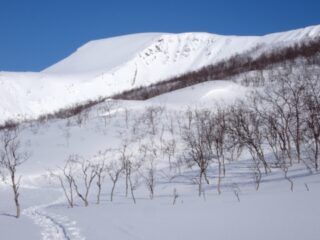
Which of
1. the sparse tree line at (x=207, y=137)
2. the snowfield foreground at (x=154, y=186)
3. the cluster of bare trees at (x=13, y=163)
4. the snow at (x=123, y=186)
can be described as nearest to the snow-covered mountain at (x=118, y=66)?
the snow at (x=123, y=186)

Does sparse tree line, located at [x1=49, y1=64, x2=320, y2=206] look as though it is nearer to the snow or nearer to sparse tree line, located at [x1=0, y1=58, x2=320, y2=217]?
sparse tree line, located at [x1=0, y1=58, x2=320, y2=217]

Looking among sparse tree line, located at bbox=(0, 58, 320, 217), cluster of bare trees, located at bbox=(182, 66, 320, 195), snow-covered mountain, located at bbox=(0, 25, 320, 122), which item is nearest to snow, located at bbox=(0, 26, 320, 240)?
snow-covered mountain, located at bbox=(0, 25, 320, 122)

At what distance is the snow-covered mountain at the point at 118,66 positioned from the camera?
88194 mm

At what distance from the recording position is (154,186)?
26.2 m

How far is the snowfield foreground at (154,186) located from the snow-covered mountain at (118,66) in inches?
1348

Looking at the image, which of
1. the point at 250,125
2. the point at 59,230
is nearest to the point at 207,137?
the point at 250,125

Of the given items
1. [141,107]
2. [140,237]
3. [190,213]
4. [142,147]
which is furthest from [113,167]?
[140,237]

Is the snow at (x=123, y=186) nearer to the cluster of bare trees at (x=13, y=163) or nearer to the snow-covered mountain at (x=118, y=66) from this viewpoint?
the snow-covered mountain at (x=118, y=66)

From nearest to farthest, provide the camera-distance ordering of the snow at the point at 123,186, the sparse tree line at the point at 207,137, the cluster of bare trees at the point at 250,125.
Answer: the snow at the point at 123,186, the sparse tree line at the point at 207,137, the cluster of bare trees at the point at 250,125

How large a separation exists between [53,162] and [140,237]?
29627mm

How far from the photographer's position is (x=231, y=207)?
1199 centimetres

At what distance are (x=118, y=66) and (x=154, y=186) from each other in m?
109

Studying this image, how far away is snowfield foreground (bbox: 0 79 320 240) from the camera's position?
990 cm

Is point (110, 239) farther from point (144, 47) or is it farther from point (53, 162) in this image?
point (144, 47)
